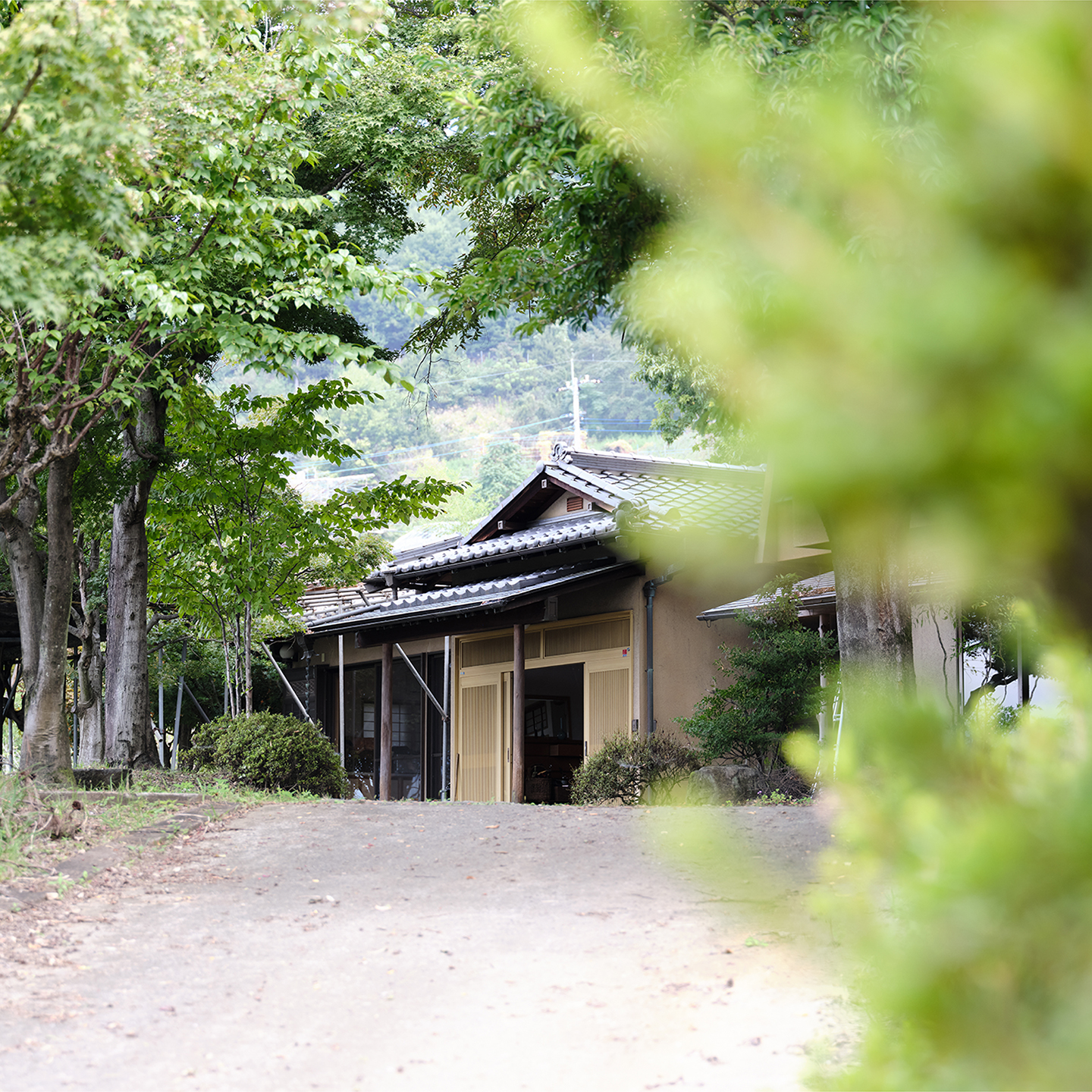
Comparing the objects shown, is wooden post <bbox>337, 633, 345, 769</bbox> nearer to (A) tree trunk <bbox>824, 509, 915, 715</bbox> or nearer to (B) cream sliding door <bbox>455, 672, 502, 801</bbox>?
(B) cream sliding door <bbox>455, 672, 502, 801</bbox>

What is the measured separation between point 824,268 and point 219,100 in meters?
8.25

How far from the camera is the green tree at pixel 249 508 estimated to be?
12891 millimetres

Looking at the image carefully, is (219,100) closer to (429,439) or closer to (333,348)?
(333,348)

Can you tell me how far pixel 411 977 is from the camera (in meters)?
5.31

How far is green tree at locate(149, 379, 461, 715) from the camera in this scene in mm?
12891

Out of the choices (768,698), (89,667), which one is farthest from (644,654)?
(89,667)

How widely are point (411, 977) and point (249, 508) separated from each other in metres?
8.87

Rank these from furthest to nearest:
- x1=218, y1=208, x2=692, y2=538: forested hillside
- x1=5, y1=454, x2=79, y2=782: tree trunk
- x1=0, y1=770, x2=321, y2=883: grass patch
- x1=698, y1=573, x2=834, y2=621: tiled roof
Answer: x1=218, y1=208, x2=692, y2=538: forested hillside
x1=698, y1=573, x2=834, y2=621: tiled roof
x1=5, y1=454, x2=79, y2=782: tree trunk
x1=0, y1=770, x2=321, y2=883: grass patch

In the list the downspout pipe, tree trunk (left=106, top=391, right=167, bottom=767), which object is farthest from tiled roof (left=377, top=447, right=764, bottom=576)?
tree trunk (left=106, top=391, right=167, bottom=767)

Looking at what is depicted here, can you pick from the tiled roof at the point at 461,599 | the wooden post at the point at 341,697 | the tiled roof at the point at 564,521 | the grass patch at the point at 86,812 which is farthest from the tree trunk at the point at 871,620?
the wooden post at the point at 341,697

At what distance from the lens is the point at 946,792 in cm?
89

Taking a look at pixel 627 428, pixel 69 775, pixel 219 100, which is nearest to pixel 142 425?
pixel 69 775

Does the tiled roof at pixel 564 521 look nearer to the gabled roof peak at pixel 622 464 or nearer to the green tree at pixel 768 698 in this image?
the gabled roof peak at pixel 622 464

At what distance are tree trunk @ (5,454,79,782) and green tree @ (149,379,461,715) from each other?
6.33 feet
